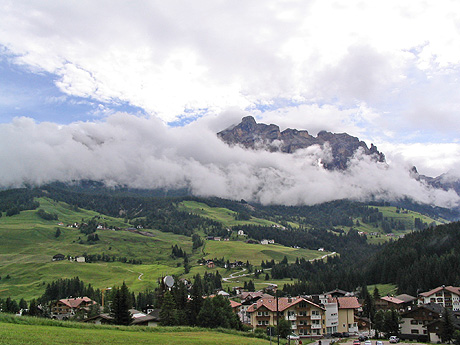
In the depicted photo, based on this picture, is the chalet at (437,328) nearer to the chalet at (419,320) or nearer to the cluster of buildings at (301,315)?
the chalet at (419,320)

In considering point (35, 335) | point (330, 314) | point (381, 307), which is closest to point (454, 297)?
point (381, 307)

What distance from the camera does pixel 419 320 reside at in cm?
10544

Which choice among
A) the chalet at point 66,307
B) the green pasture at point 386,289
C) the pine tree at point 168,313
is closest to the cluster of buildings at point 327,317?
the pine tree at point 168,313

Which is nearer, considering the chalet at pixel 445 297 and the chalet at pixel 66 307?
the chalet at pixel 445 297

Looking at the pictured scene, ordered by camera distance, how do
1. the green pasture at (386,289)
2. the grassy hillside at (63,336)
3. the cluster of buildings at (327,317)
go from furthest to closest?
the green pasture at (386,289), the cluster of buildings at (327,317), the grassy hillside at (63,336)

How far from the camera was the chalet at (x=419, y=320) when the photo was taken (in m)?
102

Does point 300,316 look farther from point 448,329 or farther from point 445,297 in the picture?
point 445,297

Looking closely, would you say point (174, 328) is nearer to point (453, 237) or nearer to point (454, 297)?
point (454, 297)

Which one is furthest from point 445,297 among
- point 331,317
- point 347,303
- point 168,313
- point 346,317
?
point 168,313

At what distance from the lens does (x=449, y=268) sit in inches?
6250

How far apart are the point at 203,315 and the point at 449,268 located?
406 ft

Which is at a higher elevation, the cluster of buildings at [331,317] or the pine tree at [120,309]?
the pine tree at [120,309]

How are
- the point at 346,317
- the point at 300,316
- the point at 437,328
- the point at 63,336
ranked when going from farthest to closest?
the point at 346,317 < the point at 300,316 < the point at 437,328 < the point at 63,336

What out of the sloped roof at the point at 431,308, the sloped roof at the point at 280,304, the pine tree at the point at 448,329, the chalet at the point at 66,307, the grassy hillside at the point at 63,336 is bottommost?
the chalet at the point at 66,307
